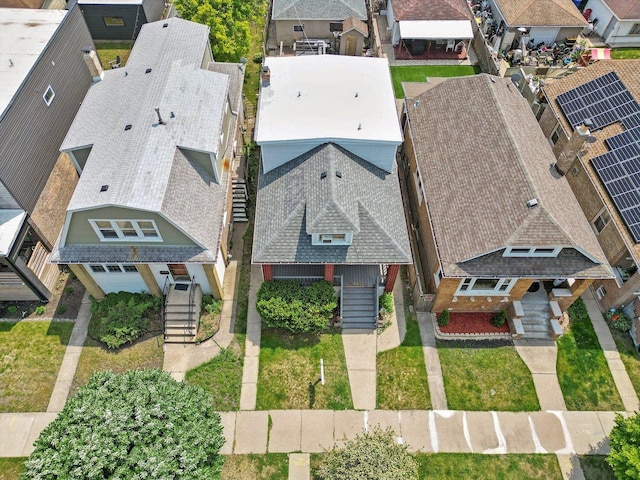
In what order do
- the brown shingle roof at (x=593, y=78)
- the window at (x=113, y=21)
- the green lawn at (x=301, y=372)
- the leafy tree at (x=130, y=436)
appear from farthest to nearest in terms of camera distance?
the window at (x=113, y=21) → the brown shingle roof at (x=593, y=78) → the green lawn at (x=301, y=372) → the leafy tree at (x=130, y=436)

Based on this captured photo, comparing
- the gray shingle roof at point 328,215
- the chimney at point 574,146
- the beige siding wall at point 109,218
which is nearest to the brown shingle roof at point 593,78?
the chimney at point 574,146

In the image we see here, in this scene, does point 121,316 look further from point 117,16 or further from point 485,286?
point 117,16

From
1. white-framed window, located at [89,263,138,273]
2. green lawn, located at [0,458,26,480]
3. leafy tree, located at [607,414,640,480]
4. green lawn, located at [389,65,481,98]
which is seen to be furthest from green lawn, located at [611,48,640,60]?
green lawn, located at [0,458,26,480]

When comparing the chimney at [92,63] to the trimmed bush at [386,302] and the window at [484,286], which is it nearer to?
the trimmed bush at [386,302]

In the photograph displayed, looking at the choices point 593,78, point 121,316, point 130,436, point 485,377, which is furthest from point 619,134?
point 121,316

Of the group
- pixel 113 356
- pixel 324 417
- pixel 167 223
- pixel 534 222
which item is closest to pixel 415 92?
pixel 534 222

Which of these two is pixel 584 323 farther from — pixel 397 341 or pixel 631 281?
pixel 397 341

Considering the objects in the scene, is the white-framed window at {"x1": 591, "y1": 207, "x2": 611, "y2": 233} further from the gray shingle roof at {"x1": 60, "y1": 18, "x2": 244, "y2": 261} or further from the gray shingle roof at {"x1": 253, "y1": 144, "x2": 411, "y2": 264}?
the gray shingle roof at {"x1": 60, "y1": 18, "x2": 244, "y2": 261}
